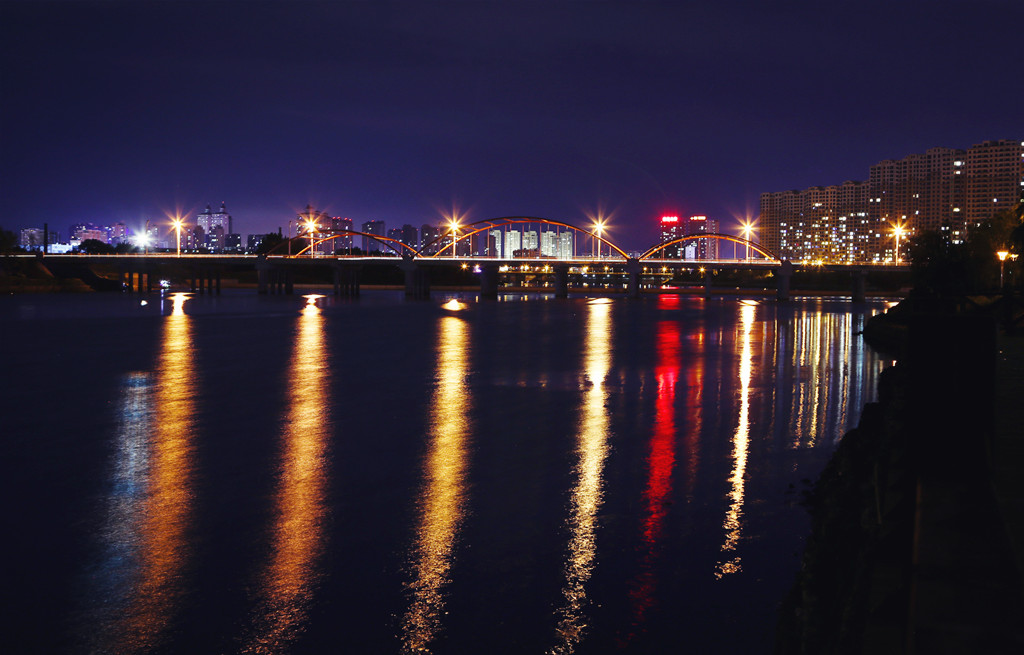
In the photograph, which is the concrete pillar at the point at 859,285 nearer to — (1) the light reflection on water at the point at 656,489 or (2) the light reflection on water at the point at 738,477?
(2) the light reflection on water at the point at 738,477

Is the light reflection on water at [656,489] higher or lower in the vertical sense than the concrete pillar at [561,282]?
lower

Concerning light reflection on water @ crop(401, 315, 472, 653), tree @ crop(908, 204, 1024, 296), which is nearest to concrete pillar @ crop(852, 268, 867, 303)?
tree @ crop(908, 204, 1024, 296)

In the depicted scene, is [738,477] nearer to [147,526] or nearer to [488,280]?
[147,526]

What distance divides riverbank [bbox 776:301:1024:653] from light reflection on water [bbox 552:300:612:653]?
174 centimetres

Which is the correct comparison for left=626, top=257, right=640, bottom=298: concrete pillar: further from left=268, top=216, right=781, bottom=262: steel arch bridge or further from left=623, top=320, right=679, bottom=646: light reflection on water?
left=623, top=320, right=679, bottom=646: light reflection on water

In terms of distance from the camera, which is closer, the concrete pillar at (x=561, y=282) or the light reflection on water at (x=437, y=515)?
the light reflection on water at (x=437, y=515)

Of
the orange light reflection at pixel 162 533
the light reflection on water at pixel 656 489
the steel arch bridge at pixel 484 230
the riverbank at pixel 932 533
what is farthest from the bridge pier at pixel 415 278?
the riverbank at pixel 932 533

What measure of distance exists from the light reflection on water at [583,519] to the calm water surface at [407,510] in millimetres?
37

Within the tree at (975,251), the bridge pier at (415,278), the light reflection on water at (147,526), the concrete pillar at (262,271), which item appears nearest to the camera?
the light reflection on water at (147,526)

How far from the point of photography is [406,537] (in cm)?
910

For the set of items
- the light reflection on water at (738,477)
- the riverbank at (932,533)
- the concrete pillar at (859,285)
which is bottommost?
the light reflection on water at (738,477)

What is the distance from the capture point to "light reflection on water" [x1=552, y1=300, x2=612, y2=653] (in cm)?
703

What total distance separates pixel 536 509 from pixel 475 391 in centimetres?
1139

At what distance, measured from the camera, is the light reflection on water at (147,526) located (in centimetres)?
694
